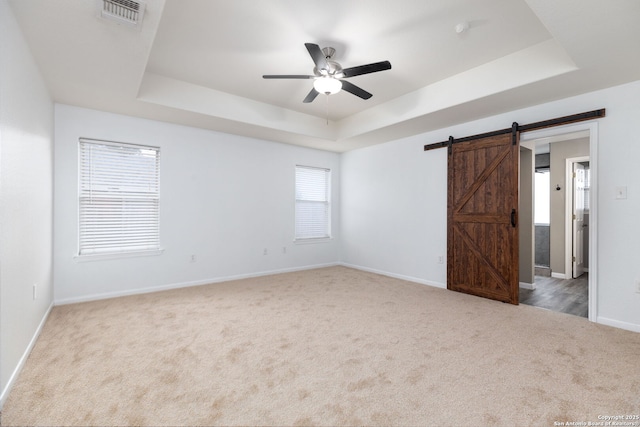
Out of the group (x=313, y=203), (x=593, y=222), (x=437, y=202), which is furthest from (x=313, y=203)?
(x=593, y=222)

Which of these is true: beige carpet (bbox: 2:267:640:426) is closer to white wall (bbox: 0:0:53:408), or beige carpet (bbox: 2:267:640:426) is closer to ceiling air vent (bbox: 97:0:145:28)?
white wall (bbox: 0:0:53:408)

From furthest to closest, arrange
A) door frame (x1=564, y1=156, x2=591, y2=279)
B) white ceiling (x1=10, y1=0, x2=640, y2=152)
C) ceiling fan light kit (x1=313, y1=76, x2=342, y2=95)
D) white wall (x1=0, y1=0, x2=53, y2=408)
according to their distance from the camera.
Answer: door frame (x1=564, y1=156, x2=591, y2=279)
ceiling fan light kit (x1=313, y1=76, x2=342, y2=95)
white ceiling (x1=10, y1=0, x2=640, y2=152)
white wall (x1=0, y1=0, x2=53, y2=408)

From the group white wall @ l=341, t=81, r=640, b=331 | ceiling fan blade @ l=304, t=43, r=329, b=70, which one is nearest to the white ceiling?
white wall @ l=341, t=81, r=640, b=331

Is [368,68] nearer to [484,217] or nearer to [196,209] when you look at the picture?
[484,217]

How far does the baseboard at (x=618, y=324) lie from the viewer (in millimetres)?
2973

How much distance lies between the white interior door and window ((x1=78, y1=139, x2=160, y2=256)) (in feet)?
23.1

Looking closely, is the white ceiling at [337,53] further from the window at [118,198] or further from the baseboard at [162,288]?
the baseboard at [162,288]

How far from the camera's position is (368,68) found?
2.75 meters

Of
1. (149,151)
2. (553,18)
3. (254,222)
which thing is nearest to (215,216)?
(254,222)

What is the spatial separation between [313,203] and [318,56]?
151 inches

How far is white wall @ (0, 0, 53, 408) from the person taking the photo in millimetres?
1900

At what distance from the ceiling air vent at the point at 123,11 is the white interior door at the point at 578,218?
671cm

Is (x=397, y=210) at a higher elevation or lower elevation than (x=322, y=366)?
higher

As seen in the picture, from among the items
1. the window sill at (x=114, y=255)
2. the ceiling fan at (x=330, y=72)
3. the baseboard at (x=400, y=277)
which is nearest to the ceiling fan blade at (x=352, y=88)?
the ceiling fan at (x=330, y=72)
